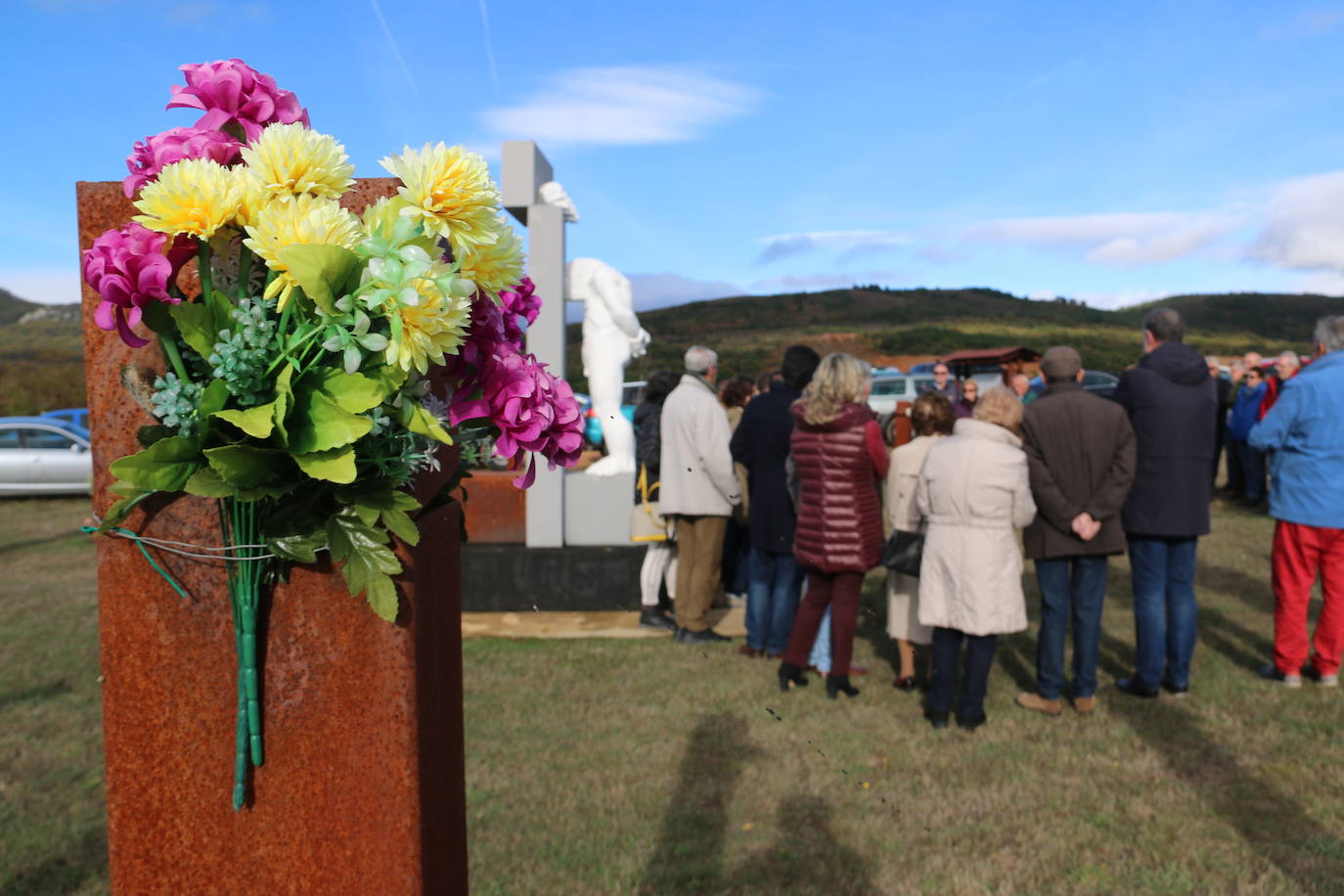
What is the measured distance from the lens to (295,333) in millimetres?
1368

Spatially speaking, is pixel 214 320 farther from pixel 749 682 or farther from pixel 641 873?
pixel 749 682

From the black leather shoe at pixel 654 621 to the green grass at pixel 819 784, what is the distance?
606 millimetres

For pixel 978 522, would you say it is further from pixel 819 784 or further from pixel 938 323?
pixel 938 323

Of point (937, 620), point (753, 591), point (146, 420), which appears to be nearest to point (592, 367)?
point (753, 591)

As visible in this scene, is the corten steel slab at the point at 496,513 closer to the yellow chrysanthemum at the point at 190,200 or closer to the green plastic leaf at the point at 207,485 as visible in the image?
the green plastic leaf at the point at 207,485

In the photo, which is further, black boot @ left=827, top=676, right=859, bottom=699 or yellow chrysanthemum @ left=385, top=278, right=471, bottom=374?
black boot @ left=827, top=676, right=859, bottom=699

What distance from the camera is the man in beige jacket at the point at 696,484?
19.3 ft

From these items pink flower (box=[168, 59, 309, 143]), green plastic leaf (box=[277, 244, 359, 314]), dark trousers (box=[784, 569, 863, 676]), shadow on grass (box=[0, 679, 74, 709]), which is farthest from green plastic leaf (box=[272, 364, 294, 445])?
shadow on grass (box=[0, 679, 74, 709])

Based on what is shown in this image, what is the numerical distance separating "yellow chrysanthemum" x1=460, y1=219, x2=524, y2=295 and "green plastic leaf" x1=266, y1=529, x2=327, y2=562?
1.42 ft

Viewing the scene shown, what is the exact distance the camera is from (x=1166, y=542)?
500 cm

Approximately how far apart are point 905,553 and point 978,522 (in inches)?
22.3

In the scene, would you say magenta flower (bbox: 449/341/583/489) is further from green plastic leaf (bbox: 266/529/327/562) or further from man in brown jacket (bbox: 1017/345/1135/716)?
man in brown jacket (bbox: 1017/345/1135/716)

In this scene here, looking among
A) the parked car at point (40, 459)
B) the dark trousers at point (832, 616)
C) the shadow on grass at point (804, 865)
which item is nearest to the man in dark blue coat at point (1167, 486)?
the dark trousers at point (832, 616)

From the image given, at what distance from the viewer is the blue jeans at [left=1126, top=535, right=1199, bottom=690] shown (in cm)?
499
